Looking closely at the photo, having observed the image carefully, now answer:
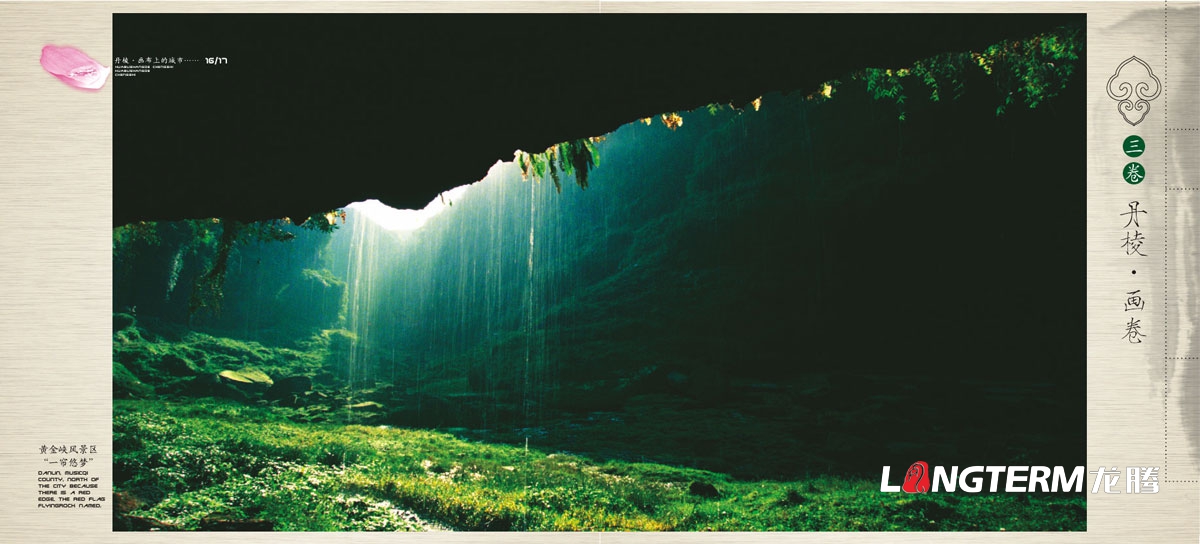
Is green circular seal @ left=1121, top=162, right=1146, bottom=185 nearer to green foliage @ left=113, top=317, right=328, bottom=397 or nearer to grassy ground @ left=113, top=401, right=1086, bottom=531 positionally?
grassy ground @ left=113, top=401, right=1086, bottom=531

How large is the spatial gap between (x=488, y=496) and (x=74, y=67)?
18.0 feet

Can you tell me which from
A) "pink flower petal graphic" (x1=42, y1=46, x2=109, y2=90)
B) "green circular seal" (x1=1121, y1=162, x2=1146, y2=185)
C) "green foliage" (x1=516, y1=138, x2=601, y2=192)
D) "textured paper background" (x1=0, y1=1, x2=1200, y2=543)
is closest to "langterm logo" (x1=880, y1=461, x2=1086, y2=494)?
"textured paper background" (x1=0, y1=1, x2=1200, y2=543)

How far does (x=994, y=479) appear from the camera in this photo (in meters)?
2.45

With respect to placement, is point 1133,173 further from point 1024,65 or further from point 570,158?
point 570,158

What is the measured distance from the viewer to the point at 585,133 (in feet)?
8.45

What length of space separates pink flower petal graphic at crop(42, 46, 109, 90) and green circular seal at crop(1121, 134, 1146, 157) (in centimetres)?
549

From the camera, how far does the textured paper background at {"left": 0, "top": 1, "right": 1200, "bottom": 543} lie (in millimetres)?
2430

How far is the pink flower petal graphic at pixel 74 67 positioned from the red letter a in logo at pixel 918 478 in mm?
4909

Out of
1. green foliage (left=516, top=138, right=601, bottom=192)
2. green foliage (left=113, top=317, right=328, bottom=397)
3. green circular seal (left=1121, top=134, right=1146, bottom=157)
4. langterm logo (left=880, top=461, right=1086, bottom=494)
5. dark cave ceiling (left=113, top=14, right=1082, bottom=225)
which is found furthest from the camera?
green foliage (left=113, top=317, right=328, bottom=397)

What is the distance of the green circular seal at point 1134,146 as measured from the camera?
253 cm

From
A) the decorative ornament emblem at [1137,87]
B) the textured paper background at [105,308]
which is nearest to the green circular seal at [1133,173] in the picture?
the textured paper background at [105,308]

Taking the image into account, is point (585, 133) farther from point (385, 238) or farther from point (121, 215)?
point (385, 238)

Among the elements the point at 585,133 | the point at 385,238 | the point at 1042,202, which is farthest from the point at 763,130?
the point at 385,238

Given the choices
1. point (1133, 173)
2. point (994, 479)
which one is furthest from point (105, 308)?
point (1133, 173)
